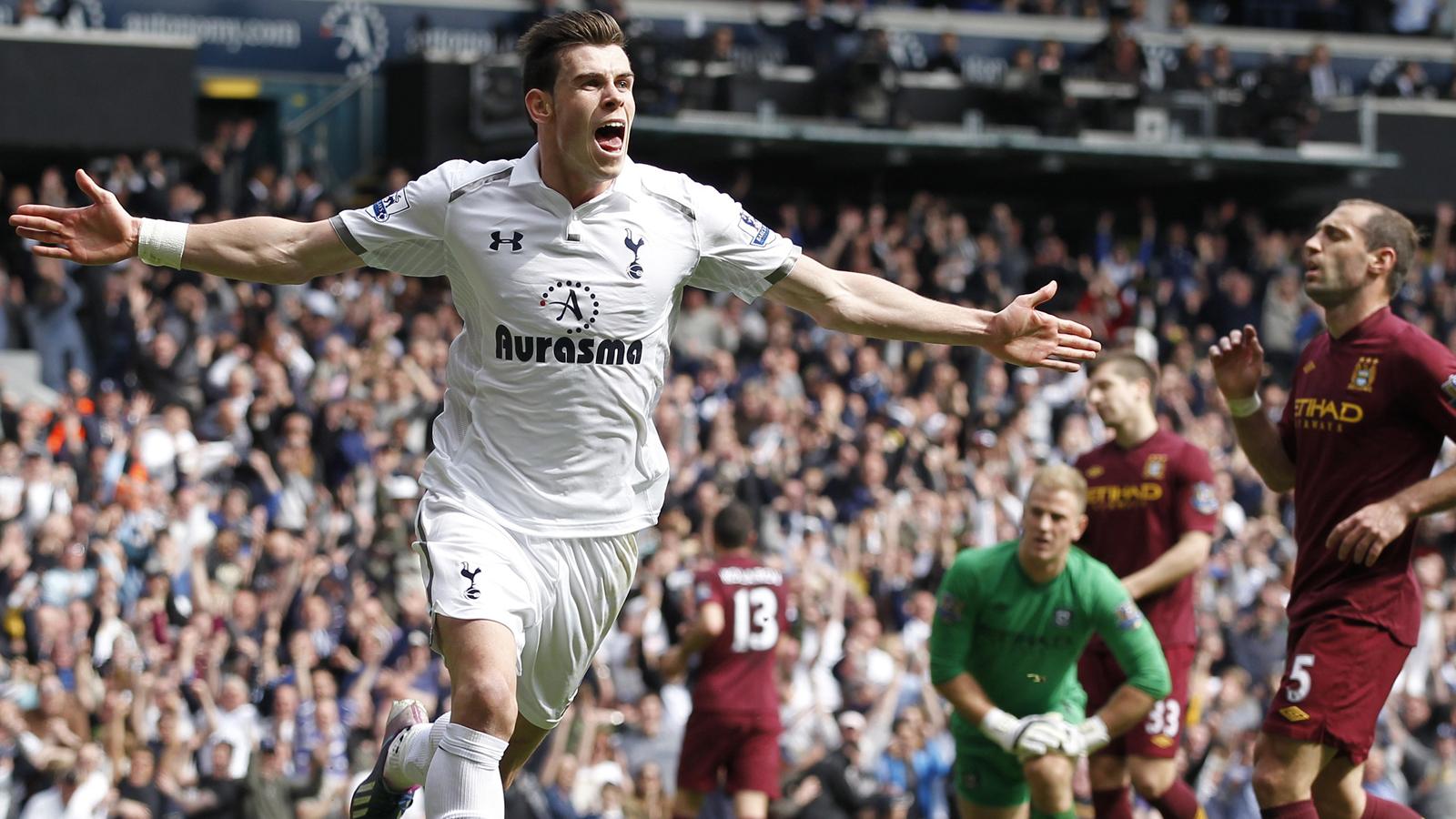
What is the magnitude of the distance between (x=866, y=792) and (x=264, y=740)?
3980mm

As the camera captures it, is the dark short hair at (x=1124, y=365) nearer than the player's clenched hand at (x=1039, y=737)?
No

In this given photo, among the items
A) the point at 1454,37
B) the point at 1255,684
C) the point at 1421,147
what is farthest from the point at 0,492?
the point at 1454,37

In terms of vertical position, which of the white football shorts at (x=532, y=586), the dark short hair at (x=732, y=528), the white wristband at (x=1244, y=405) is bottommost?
the dark short hair at (x=732, y=528)

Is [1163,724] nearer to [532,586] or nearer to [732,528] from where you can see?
[732,528]

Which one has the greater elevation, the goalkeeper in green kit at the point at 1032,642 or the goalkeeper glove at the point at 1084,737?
the goalkeeper in green kit at the point at 1032,642

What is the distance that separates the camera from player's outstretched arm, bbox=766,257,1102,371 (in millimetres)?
6602

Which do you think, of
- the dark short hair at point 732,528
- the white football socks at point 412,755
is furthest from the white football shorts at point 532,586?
the dark short hair at point 732,528

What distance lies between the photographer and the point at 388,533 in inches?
592

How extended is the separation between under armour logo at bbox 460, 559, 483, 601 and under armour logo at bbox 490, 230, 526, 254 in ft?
3.27

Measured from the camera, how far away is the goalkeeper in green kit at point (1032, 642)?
881cm

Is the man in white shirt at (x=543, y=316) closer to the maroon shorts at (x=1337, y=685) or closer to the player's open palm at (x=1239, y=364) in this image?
the player's open palm at (x=1239, y=364)

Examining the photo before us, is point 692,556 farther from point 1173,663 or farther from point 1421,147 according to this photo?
point 1421,147

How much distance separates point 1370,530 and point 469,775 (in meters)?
3.30

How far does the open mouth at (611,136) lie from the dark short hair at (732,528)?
18.0 feet
